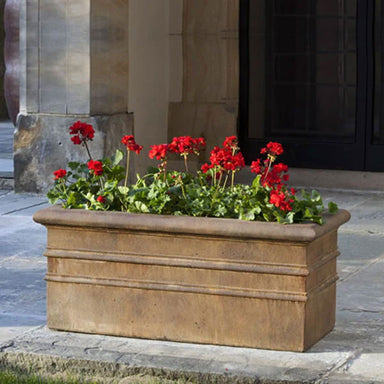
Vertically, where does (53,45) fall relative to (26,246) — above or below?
above

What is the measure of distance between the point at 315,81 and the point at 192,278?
226 inches

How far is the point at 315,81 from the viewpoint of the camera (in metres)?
10.4

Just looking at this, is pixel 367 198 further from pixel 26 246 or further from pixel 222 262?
pixel 222 262

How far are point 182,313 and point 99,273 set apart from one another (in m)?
0.43

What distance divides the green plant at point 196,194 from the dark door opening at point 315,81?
5063mm

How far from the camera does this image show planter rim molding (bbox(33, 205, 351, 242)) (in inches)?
187

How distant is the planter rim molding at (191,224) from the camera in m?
4.75

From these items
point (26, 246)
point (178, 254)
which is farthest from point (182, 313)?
point (26, 246)

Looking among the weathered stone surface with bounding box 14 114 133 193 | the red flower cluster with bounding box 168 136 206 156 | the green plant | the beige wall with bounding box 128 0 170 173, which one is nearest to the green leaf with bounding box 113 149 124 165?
the green plant

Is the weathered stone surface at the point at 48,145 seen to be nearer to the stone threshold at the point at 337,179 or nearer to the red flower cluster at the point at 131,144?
the stone threshold at the point at 337,179

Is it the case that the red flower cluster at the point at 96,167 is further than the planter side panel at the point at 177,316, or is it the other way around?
the red flower cluster at the point at 96,167

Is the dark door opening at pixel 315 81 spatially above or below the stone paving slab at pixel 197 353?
above

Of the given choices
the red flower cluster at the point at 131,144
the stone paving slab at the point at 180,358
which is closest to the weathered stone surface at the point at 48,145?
the red flower cluster at the point at 131,144

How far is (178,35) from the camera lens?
10.7m
